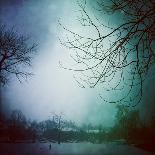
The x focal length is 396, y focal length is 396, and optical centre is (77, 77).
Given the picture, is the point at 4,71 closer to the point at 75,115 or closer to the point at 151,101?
the point at 75,115

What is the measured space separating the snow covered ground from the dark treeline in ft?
0.29

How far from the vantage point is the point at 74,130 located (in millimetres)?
6867

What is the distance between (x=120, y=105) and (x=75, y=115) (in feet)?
2.63

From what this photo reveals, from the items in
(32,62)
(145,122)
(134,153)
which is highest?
(32,62)

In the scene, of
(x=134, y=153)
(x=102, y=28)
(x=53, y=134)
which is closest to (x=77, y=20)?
(x=102, y=28)

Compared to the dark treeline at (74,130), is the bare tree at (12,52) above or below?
above

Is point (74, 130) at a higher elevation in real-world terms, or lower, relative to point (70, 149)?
higher

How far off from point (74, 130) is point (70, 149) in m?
0.33

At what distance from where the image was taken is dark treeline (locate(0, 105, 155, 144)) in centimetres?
684

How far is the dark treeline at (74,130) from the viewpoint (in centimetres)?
684

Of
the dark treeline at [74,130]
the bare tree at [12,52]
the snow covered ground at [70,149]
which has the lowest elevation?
the snow covered ground at [70,149]

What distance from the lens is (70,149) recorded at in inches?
269

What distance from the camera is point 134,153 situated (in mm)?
6738

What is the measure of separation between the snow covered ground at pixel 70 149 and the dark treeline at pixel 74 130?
9cm
